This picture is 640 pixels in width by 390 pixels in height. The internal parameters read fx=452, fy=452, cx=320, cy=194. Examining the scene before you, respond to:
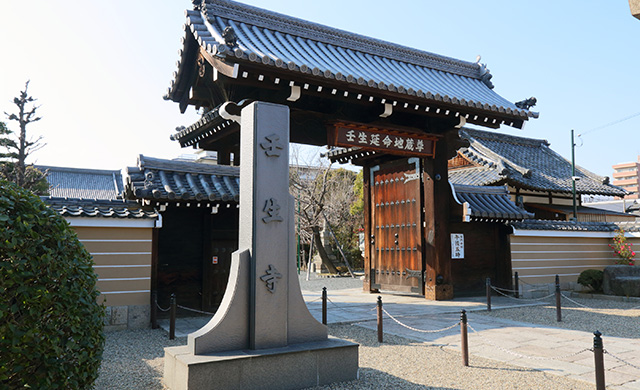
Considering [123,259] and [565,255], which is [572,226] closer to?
[565,255]

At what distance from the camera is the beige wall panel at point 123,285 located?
352 inches

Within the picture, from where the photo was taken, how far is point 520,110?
39.3 ft

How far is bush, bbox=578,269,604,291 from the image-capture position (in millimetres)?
14344

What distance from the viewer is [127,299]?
908 cm

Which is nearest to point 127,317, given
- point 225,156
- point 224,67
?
point 225,156

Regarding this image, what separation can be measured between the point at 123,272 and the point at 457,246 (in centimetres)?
848

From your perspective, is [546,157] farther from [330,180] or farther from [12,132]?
[12,132]

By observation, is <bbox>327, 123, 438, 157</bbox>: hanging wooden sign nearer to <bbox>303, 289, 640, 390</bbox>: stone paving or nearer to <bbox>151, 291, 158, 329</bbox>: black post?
<bbox>303, 289, 640, 390</bbox>: stone paving

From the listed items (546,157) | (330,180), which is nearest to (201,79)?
(330,180)

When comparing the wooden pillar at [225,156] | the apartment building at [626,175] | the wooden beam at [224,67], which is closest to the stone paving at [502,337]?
the wooden pillar at [225,156]

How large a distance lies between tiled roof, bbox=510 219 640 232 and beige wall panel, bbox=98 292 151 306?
10249mm

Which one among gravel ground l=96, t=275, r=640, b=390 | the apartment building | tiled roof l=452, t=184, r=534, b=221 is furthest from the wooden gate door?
the apartment building

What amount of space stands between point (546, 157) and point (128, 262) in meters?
21.4

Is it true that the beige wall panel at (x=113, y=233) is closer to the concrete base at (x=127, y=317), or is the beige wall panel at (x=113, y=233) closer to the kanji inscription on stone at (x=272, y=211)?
the concrete base at (x=127, y=317)
